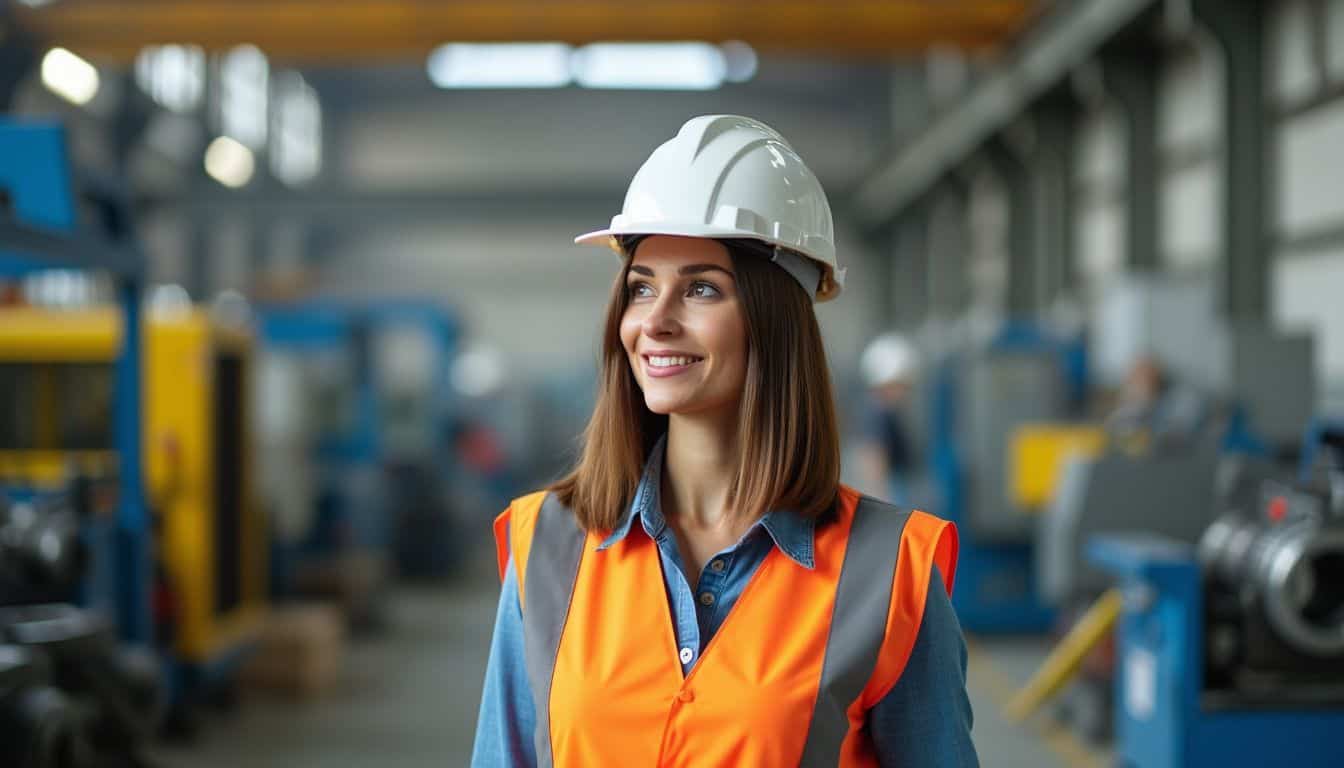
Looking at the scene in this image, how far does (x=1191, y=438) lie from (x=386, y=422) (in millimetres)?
7706

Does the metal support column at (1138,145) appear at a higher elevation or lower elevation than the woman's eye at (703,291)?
higher

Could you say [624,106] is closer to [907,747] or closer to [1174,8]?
[1174,8]

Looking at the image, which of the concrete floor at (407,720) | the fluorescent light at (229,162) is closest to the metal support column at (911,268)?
the fluorescent light at (229,162)

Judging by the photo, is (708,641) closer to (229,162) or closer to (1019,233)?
(1019,233)

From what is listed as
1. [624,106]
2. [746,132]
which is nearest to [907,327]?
[624,106]

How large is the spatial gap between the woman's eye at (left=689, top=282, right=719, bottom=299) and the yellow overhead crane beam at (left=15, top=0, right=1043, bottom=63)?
347 inches

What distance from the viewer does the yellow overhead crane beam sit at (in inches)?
390

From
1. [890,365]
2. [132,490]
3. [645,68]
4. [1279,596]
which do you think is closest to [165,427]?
[132,490]

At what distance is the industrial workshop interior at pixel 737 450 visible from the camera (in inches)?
60.1

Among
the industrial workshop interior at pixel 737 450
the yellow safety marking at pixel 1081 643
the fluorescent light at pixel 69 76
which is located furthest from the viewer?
the fluorescent light at pixel 69 76

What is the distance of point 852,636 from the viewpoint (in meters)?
1.45

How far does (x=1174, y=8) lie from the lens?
7.48m

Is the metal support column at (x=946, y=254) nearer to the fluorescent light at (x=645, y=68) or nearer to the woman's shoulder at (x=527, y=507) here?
the fluorescent light at (x=645, y=68)

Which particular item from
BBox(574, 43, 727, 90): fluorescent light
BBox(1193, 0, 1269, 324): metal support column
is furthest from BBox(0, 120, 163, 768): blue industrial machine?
BBox(574, 43, 727, 90): fluorescent light
